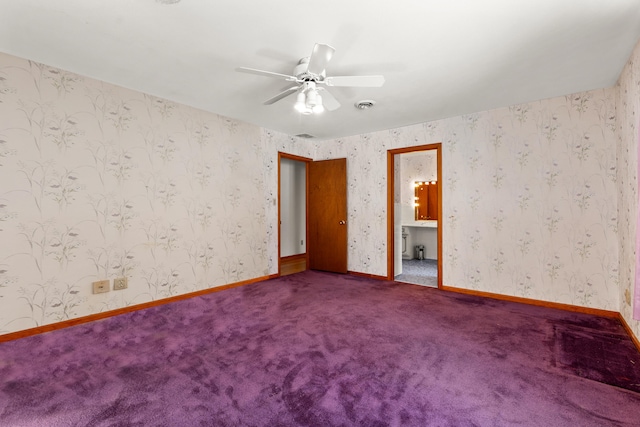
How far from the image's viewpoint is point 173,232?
3.49 metres

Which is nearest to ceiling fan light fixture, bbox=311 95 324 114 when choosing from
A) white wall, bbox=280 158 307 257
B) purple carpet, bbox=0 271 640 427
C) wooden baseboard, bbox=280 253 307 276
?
purple carpet, bbox=0 271 640 427

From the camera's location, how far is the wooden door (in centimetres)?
504

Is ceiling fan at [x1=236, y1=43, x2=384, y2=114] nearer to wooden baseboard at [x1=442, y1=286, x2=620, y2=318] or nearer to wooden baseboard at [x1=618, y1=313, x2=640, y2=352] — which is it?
wooden baseboard at [x1=618, y1=313, x2=640, y2=352]

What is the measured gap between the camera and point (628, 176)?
2.60 metres

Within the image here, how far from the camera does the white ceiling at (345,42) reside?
1.86 meters

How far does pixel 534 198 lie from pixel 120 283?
4.62 m

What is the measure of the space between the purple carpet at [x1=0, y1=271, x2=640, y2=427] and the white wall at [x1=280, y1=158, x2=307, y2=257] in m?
3.21

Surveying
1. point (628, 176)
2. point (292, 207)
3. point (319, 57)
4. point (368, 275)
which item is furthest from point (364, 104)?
point (292, 207)

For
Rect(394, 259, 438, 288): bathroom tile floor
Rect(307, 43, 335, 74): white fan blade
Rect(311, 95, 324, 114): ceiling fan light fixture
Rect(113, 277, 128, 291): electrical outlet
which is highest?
Rect(307, 43, 335, 74): white fan blade

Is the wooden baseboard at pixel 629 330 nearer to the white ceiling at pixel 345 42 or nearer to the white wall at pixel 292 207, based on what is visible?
the white ceiling at pixel 345 42

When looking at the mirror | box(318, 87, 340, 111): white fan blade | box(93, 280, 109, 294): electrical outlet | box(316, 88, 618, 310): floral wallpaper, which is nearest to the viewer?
box(318, 87, 340, 111): white fan blade

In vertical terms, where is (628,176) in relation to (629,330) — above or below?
above

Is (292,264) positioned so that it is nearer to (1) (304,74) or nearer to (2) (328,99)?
(2) (328,99)

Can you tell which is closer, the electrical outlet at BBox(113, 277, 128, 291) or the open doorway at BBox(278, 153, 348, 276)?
the electrical outlet at BBox(113, 277, 128, 291)
